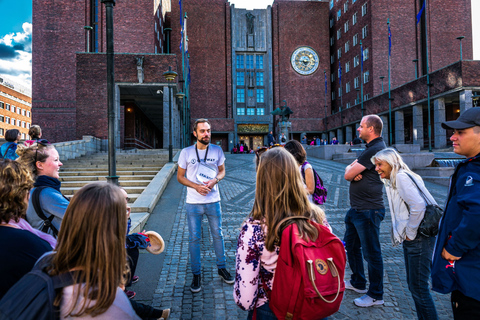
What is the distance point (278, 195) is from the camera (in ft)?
5.98

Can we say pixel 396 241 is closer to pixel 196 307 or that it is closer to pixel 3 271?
pixel 196 307

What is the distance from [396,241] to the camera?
2.94m

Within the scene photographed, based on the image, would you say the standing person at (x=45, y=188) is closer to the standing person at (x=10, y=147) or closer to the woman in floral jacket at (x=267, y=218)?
the woman in floral jacket at (x=267, y=218)

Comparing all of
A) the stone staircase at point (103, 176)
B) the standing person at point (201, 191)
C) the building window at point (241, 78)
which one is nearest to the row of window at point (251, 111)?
the building window at point (241, 78)

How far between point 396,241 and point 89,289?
2.66m

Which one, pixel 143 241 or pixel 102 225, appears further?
pixel 143 241

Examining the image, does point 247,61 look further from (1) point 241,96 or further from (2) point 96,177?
(2) point 96,177

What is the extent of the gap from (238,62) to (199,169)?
47181mm

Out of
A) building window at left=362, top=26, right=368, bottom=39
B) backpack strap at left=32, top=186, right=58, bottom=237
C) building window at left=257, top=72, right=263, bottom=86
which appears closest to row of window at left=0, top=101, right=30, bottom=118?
building window at left=257, top=72, right=263, bottom=86

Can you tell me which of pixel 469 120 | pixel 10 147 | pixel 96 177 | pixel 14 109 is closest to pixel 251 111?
pixel 96 177

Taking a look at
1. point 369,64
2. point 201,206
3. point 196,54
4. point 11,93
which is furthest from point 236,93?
point 11,93

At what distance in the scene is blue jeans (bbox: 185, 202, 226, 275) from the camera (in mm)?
3939

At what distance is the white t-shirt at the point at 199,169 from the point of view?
13.5 feet

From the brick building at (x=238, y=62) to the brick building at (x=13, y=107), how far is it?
141ft
